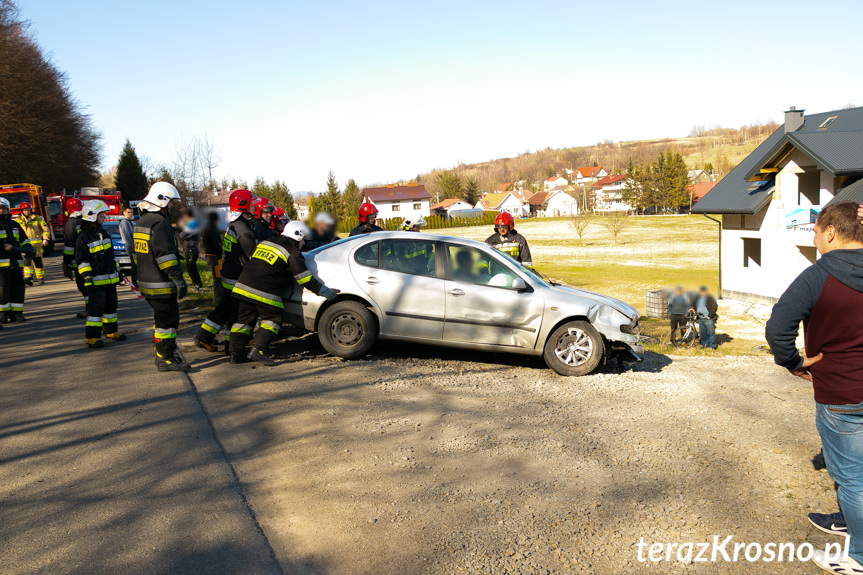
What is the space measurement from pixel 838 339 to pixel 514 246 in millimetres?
7056

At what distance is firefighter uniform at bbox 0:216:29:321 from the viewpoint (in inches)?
419

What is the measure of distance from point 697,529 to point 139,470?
3.85m

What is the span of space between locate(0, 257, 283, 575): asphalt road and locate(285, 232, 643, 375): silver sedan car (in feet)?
6.47

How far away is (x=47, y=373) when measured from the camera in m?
7.19

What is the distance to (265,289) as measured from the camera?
724 centimetres

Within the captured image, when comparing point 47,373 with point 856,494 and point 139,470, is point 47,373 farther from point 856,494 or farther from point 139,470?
point 856,494

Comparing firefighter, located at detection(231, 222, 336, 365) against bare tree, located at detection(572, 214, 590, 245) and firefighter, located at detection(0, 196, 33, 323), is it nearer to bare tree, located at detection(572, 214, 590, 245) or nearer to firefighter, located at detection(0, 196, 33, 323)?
firefighter, located at detection(0, 196, 33, 323)

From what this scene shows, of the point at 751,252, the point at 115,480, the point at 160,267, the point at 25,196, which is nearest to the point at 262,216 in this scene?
the point at 160,267

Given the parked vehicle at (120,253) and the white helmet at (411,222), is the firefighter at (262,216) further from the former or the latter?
the parked vehicle at (120,253)

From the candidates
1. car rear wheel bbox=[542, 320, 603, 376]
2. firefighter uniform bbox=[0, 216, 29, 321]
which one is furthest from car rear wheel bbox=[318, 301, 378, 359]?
firefighter uniform bbox=[0, 216, 29, 321]

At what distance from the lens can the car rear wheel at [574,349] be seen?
23.9 feet

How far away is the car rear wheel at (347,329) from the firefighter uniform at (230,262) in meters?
1.38

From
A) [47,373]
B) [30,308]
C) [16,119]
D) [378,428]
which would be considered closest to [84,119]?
[16,119]

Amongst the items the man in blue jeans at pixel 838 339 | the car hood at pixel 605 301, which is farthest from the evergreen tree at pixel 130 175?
the man in blue jeans at pixel 838 339
